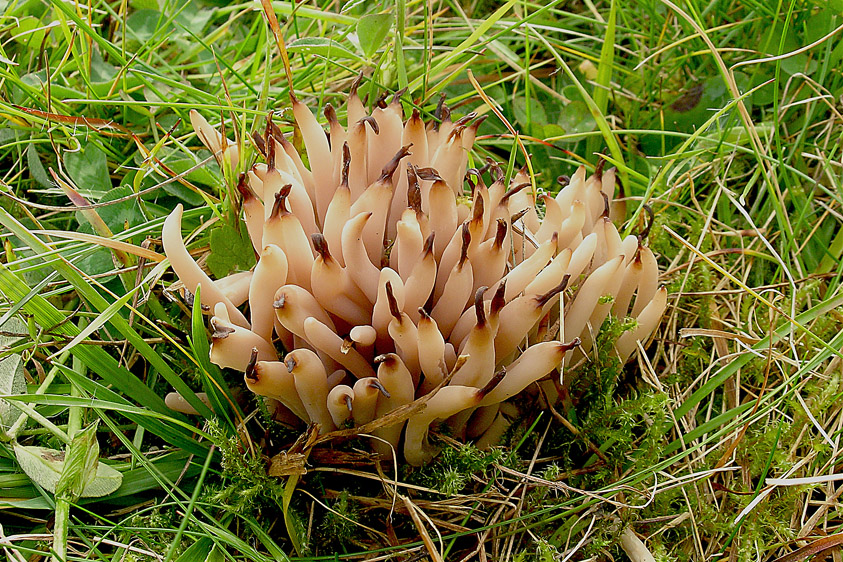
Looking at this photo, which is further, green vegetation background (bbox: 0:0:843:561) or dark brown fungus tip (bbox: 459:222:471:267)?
green vegetation background (bbox: 0:0:843:561)

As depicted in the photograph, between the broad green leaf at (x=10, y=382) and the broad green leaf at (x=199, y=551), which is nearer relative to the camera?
the broad green leaf at (x=199, y=551)

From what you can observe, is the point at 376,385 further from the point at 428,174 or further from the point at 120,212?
the point at 120,212

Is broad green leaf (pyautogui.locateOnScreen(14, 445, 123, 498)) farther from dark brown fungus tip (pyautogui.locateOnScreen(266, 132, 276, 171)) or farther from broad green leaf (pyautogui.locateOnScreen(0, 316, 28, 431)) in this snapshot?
dark brown fungus tip (pyautogui.locateOnScreen(266, 132, 276, 171))

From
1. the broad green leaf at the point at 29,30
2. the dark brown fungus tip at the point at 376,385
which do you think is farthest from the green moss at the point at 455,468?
the broad green leaf at the point at 29,30

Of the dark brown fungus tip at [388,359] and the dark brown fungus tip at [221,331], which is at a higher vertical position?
the dark brown fungus tip at [221,331]

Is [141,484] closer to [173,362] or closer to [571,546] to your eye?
[173,362]

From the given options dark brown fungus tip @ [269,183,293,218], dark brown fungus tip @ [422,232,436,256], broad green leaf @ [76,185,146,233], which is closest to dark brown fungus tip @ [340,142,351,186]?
dark brown fungus tip @ [269,183,293,218]

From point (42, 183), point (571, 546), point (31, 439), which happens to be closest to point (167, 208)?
point (42, 183)

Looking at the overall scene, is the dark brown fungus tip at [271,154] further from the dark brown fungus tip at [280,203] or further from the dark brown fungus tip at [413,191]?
the dark brown fungus tip at [413,191]
